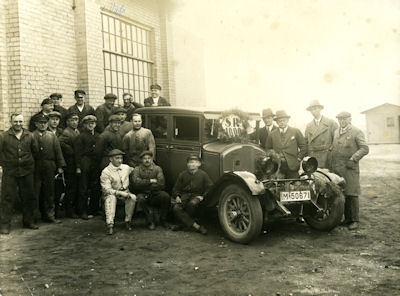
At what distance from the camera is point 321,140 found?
279 inches

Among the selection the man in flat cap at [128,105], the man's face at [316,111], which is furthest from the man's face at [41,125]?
the man's face at [316,111]

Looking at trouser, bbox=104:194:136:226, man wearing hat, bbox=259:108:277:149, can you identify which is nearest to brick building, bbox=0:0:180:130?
trouser, bbox=104:194:136:226

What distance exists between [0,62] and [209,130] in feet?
13.6

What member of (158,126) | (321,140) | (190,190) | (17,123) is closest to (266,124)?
(321,140)

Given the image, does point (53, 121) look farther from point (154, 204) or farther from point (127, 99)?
point (154, 204)

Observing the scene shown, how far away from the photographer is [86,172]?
7082 mm

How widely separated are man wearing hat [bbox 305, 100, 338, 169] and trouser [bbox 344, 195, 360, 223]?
0.72 m

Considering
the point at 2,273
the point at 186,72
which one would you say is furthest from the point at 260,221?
the point at 186,72

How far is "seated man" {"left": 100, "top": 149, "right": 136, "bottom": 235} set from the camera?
6250 millimetres

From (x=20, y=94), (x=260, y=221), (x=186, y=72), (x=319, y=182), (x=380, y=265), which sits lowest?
(x=380, y=265)

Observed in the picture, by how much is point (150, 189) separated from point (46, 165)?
177 centimetres

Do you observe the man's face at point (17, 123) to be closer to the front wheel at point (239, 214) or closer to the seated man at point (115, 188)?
the seated man at point (115, 188)

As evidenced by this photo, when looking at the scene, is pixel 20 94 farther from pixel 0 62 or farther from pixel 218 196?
→ pixel 218 196

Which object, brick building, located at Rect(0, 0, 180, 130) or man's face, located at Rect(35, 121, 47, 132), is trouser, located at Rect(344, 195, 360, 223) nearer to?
man's face, located at Rect(35, 121, 47, 132)
